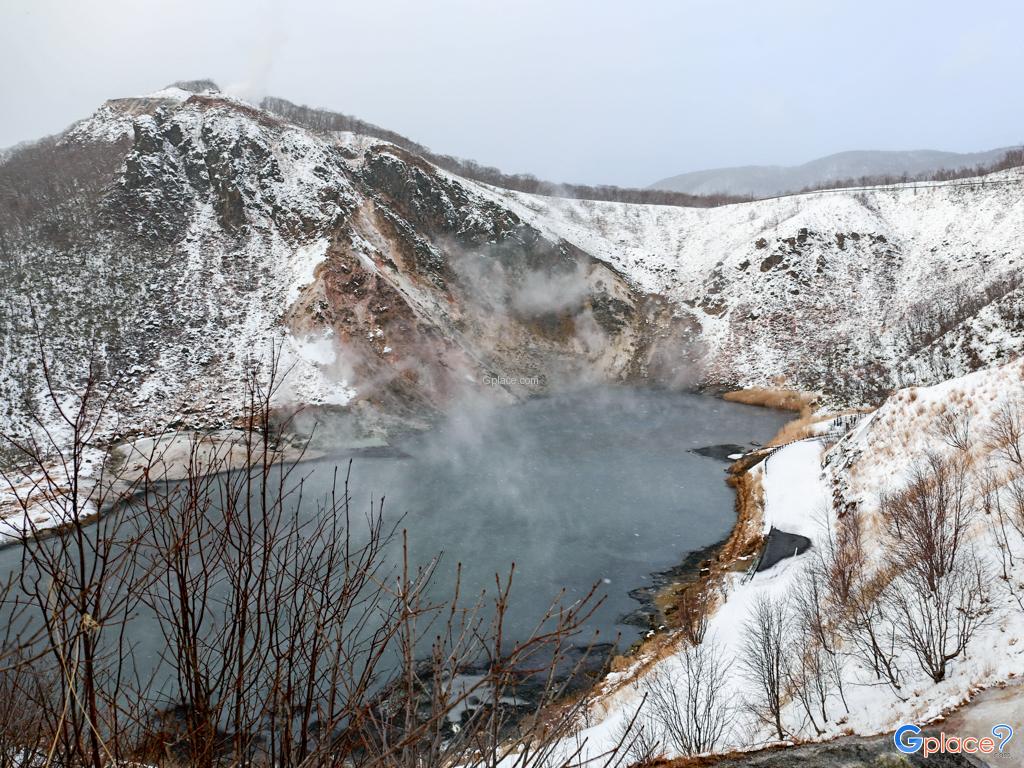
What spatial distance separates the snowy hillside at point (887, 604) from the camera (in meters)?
9.42

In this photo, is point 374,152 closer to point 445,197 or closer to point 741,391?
point 445,197

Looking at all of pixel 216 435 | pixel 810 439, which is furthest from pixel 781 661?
pixel 216 435

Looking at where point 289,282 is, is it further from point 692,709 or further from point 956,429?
point 956,429

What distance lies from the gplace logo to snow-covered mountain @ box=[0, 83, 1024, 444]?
29.0m

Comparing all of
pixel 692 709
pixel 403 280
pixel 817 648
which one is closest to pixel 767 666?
pixel 817 648

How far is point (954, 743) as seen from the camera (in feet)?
21.7

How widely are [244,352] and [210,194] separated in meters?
17.6

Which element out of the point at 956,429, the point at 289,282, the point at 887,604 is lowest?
the point at 887,604

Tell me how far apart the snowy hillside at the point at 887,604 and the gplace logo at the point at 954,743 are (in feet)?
3.46

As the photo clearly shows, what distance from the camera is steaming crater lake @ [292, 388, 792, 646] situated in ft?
65.0

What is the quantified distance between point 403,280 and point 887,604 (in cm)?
3994

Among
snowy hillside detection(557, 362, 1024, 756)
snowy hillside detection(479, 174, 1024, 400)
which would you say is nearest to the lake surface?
snowy hillside detection(557, 362, 1024, 756)

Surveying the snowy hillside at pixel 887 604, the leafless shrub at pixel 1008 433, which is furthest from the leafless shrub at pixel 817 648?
the leafless shrub at pixel 1008 433

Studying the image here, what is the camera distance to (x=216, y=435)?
30750mm
